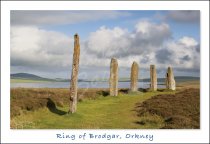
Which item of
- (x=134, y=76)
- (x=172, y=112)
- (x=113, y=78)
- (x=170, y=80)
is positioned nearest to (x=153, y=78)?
(x=170, y=80)

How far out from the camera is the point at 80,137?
61.0 feet

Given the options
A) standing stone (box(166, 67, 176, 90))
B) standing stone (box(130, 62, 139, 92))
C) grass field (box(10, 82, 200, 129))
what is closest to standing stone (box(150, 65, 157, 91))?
standing stone (box(166, 67, 176, 90))

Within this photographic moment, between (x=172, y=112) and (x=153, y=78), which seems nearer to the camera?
(x=172, y=112)

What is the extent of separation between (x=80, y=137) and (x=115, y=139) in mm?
1524

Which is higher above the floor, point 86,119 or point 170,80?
point 170,80

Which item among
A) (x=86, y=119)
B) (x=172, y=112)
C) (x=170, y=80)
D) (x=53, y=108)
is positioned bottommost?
(x=86, y=119)

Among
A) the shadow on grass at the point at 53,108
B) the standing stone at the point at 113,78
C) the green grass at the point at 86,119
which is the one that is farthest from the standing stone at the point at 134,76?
the shadow on grass at the point at 53,108

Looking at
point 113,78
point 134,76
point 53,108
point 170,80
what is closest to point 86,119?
point 53,108

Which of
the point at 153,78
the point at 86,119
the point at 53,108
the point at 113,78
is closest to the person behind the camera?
the point at 86,119

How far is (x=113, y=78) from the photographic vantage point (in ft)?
107

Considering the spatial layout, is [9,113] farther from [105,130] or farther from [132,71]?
[132,71]

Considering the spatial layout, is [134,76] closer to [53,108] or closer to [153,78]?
[153,78]

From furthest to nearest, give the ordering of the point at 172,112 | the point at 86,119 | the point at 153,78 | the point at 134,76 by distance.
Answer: the point at 153,78
the point at 134,76
the point at 172,112
the point at 86,119

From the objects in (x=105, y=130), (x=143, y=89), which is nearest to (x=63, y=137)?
(x=105, y=130)
